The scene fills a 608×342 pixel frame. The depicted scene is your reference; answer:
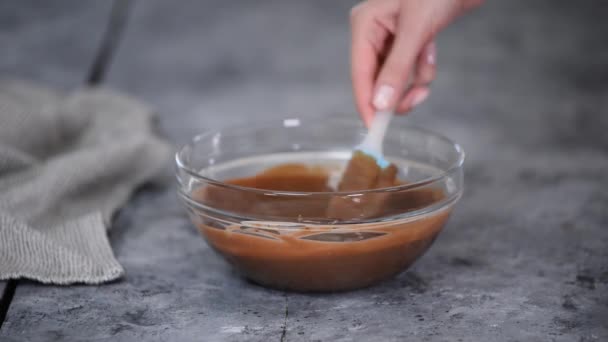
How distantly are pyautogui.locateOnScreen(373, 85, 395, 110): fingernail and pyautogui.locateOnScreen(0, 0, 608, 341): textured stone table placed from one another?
0.28m

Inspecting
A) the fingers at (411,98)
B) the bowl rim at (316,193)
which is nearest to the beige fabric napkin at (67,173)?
the bowl rim at (316,193)

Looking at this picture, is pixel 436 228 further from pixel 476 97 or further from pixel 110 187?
pixel 476 97

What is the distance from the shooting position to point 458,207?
1439 millimetres

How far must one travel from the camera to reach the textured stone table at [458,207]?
958mm

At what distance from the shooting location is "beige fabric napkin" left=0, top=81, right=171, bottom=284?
1.09 m

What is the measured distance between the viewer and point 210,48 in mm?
2348

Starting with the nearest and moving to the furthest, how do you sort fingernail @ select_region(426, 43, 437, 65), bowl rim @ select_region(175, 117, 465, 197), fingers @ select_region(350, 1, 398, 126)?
1. bowl rim @ select_region(175, 117, 465, 197)
2. fingers @ select_region(350, 1, 398, 126)
3. fingernail @ select_region(426, 43, 437, 65)

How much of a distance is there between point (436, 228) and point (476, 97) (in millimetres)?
1114

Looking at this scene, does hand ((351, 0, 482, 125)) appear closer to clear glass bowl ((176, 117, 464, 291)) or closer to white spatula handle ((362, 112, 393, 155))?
white spatula handle ((362, 112, 393, 155))

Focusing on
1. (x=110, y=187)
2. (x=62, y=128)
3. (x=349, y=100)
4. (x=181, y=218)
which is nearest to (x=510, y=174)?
A: (x=349, y=100)

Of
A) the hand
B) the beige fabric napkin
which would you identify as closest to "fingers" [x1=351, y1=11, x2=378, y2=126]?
the hand

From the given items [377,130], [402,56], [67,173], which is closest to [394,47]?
[402,56]

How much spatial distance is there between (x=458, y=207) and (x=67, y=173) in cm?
80

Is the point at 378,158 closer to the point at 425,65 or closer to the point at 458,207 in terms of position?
the point at 425,65
